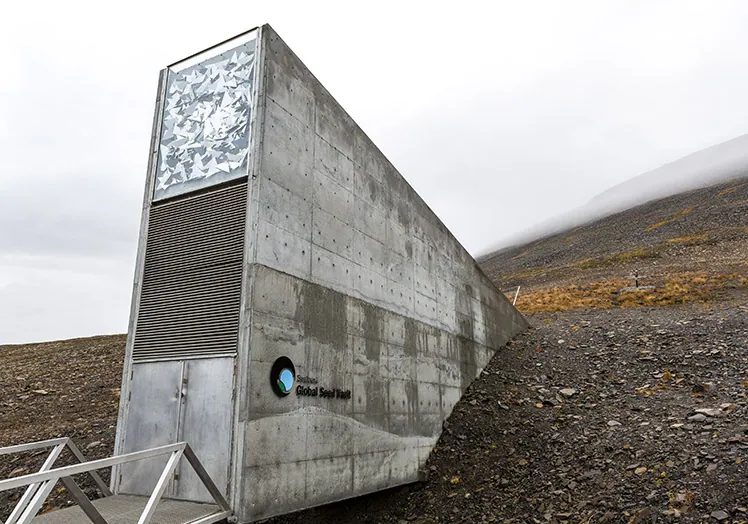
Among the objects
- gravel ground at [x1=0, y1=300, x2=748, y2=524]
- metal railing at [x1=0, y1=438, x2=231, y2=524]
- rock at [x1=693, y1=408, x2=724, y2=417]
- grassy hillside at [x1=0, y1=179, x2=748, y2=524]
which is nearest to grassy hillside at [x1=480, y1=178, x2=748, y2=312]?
grassy hillside at [x1=0, y1=179, x2=748, y2=524]

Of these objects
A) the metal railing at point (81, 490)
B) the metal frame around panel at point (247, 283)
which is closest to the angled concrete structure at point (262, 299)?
the metal frame around panel at point (247, 283)

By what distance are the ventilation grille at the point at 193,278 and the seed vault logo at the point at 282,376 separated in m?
0.68

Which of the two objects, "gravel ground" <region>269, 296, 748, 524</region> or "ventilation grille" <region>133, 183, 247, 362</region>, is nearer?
"ventilation grille" <region>133, 183, 247, 362</region>

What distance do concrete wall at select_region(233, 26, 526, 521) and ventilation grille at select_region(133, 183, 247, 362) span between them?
12.3 inches

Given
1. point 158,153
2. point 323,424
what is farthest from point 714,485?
point 158,153

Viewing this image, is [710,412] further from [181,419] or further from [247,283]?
[181,419]

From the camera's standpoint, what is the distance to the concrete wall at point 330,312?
6.70 metres

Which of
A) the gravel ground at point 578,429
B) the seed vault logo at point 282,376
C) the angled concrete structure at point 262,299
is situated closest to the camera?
the angled concrete structure at point 262,299

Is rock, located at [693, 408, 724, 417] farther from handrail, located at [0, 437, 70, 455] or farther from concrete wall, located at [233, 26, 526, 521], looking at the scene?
handrail, located at [0, 437, 70, 455]

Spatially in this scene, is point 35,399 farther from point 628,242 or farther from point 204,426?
point 628,242

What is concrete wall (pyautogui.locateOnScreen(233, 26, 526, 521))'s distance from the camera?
264 inches

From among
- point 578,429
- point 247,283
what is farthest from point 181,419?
point 578,429

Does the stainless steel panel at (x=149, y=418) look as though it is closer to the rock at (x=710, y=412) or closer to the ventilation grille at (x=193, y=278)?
the ventilation grille at (x=193, y=278)

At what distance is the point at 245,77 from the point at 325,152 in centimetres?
184
